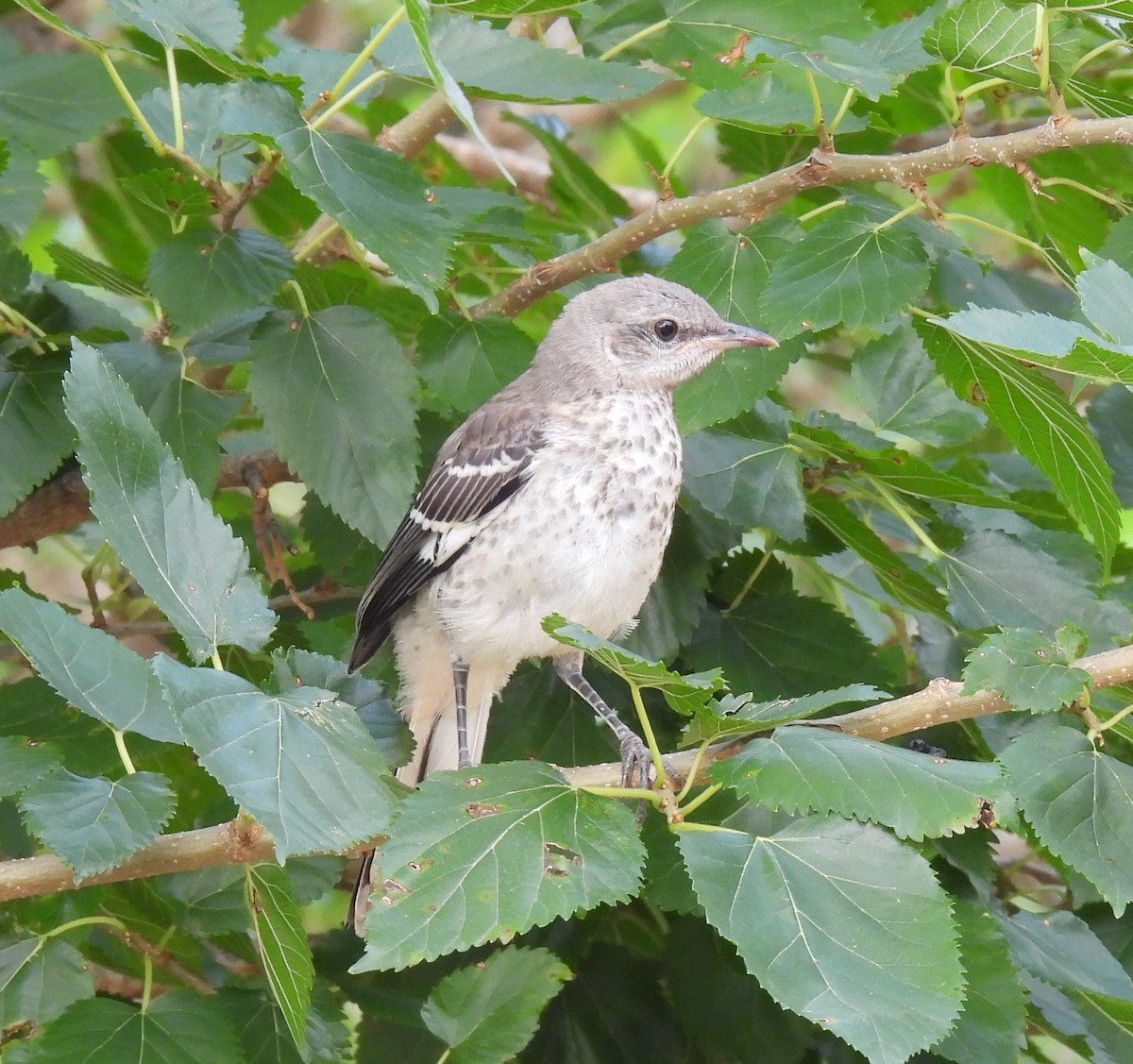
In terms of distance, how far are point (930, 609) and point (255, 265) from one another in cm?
Result: 141

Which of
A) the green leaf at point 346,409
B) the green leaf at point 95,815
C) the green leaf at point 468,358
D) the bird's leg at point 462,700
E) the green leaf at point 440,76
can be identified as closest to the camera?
the green leaf at point 440,76

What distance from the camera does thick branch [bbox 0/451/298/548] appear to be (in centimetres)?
294

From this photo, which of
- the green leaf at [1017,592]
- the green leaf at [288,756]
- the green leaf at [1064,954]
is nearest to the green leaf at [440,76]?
the green leaf at [288,756]

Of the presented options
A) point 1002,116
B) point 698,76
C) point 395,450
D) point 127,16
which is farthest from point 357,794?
point 1002,116

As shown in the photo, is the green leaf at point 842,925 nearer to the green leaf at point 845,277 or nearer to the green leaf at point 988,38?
the green leaf at point 845,277

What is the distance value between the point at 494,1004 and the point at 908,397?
159 cm

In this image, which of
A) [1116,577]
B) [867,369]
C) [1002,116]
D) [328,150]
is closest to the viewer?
[328,150]

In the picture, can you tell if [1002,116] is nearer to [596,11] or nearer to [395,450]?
[596,11]

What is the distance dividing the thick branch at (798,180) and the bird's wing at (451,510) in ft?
0.85

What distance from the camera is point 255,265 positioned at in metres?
2.56

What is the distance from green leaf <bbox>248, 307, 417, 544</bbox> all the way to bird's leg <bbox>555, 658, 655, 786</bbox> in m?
0.56

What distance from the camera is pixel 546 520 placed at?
2.73 metres

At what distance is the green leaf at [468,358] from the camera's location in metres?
2.77

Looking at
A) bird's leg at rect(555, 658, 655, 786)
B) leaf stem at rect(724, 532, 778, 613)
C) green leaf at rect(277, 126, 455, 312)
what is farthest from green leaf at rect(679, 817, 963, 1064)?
A: leaf stem at rect(724, 532, 778, 613)
